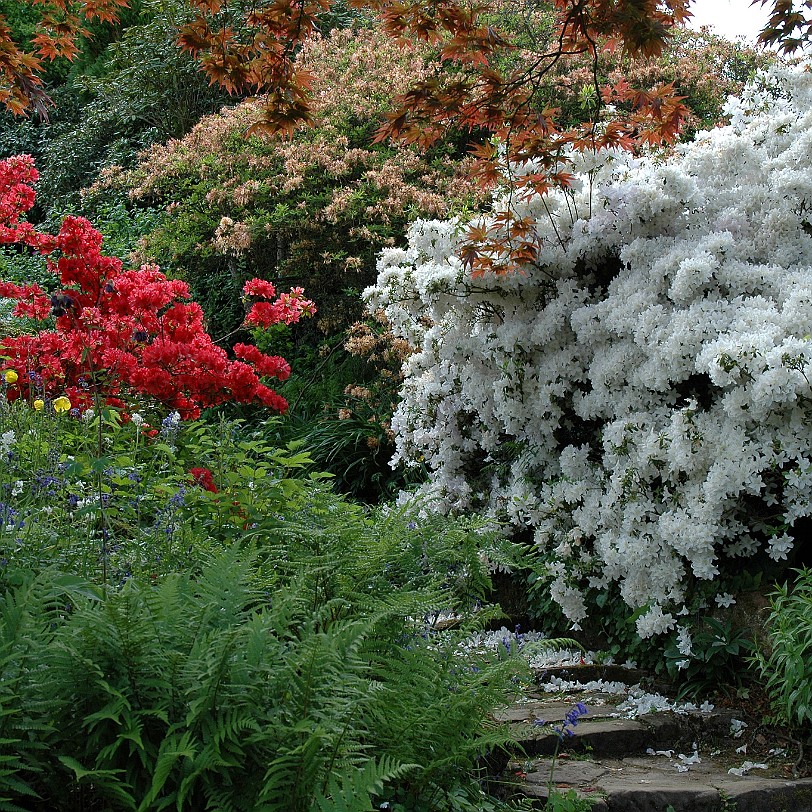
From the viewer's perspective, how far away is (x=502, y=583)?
18.0ft

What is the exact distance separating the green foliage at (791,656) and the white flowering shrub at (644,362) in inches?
11.7

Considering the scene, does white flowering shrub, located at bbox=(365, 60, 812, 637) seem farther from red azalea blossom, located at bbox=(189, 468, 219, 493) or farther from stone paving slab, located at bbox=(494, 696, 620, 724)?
red azalea blossom, located at bbox=(189, 468, 219, 493)

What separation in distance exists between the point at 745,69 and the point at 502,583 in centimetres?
991

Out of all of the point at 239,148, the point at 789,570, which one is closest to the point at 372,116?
the point at 239,148

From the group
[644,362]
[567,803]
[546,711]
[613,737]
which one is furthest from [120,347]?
[567,803]

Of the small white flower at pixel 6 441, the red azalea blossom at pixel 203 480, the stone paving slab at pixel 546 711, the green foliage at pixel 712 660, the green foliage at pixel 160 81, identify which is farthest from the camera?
the green foliage at pixel 160 81

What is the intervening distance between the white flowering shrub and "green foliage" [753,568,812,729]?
0.30m

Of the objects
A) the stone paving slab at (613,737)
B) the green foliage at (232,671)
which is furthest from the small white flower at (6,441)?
the stone paving slab at (613,737)

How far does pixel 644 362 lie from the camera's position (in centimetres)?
465

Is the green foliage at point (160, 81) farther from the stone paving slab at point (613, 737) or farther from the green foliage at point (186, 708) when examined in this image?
the green foliage at point (186, 708)

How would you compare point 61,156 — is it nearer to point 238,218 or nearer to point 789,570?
point 238,218

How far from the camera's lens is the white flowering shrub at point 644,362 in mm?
4105

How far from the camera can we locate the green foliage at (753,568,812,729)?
3488 mm

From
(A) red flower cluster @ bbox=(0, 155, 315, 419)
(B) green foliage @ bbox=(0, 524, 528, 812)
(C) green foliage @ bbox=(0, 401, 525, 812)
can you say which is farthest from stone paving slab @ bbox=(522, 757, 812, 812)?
(A) red flower cluster @ bbox=(0, 155, 315, 419)
